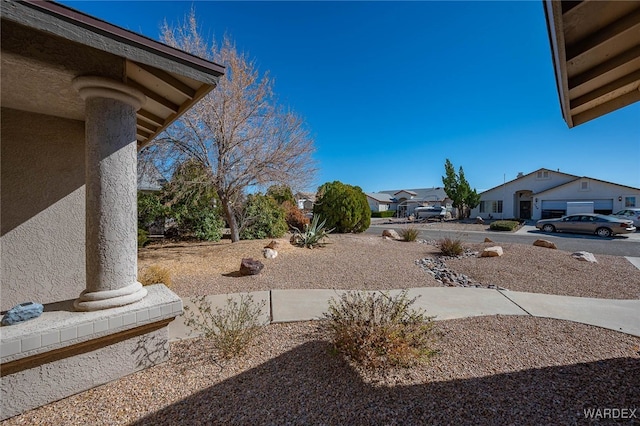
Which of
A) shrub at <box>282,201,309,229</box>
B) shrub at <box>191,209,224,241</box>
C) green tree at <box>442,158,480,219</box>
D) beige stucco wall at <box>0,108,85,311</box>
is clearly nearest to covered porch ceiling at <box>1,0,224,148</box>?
beige stucco wall at <box>0,108,85,311</box>

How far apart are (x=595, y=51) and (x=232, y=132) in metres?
7.83

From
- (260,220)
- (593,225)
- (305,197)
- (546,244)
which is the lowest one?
(546,244)

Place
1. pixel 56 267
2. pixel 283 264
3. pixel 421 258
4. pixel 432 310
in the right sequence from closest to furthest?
1. pixel 56 267
2. pixel 432 310
3. pixel 283 264
4. pixel 421 258

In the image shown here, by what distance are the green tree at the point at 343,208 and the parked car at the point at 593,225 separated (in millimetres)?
13773

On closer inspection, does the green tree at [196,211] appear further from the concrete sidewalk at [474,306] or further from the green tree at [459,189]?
the green tree at [459,189]

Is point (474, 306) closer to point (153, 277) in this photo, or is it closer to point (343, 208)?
point (153, 277)

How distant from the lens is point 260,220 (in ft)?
36.8

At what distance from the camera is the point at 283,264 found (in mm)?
7219

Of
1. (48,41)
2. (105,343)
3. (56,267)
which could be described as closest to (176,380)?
(105,343)

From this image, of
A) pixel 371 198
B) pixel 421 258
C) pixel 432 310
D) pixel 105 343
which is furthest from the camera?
pixel 371 198

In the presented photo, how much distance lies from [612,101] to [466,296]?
3.45m

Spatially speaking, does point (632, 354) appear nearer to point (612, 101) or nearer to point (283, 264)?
point (612, 101)

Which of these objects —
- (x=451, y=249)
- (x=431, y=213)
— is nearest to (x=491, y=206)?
(x=431, y=213)

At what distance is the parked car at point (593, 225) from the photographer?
15.4 meters
